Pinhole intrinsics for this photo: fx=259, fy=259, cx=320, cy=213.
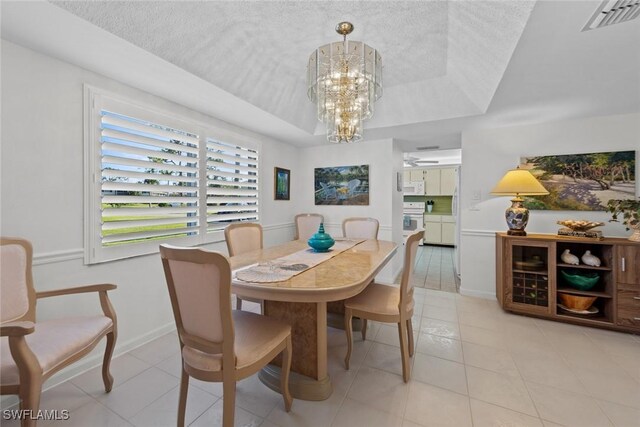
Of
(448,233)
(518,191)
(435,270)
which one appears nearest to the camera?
(518,191)

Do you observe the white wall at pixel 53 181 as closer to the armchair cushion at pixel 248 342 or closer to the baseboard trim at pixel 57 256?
the baseboard trim at pixel 57 256

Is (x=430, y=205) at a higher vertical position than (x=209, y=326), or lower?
higher

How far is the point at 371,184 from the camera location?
159 inches

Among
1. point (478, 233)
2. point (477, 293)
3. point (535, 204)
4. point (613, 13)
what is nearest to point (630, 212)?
point (535, 204)

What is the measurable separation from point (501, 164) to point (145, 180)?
3946 mm

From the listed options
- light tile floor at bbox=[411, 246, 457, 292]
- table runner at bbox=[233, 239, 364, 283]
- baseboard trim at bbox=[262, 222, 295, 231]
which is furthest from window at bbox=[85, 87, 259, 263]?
light tile floor at bbox=[411, 246, 457, 292]

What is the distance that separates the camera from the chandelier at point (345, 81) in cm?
193

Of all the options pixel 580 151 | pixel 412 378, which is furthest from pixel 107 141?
pixel 580 151

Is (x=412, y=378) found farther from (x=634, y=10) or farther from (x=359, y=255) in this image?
(x=634, y=10)

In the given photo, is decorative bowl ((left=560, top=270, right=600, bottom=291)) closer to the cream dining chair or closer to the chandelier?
the cream dining chair

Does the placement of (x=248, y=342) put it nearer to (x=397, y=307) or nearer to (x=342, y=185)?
(x=397, y=307)

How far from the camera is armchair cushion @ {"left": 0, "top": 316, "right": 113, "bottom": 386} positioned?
3.86ft

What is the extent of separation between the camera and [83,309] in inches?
75.3

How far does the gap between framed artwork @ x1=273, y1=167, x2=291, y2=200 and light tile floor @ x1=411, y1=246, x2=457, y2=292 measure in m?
2.35
